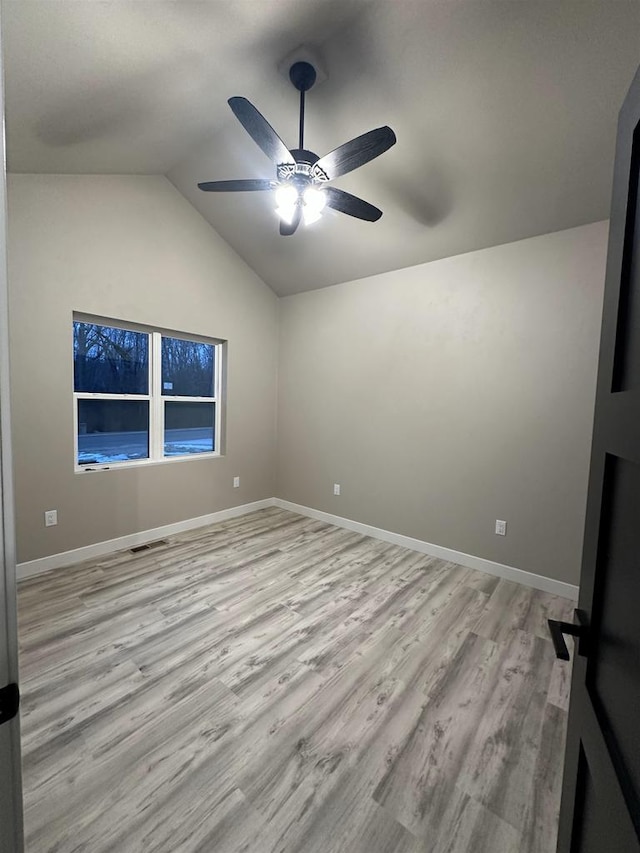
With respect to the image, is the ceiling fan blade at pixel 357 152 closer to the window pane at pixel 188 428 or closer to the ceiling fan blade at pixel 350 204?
the ceiling fan blade at pixel 350 204

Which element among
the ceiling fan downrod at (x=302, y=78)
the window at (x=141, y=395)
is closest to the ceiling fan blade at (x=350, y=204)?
the ceiling fan downrod at (x=302, y=78)

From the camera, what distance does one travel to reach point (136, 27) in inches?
63.6

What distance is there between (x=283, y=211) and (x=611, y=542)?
2.25m

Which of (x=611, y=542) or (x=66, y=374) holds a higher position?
(x=66, y=374)

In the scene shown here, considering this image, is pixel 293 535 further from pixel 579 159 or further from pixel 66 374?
pixel 579 159

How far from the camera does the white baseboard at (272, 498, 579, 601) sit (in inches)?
105

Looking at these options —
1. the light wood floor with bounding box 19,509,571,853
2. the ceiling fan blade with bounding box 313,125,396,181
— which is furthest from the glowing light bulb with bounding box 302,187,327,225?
the light wood floor with bounding box 19,509,571,853

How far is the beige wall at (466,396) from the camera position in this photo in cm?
259

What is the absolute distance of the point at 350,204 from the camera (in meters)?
2.13

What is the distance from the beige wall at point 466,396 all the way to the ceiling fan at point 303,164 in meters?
1.33

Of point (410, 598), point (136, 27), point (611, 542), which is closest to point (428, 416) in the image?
point (410, 598)

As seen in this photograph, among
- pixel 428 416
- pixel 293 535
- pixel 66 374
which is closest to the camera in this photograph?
pixel 66 374

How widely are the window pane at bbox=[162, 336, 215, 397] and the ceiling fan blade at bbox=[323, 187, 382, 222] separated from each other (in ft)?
7.35

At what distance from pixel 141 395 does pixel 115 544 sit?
1385 mm
